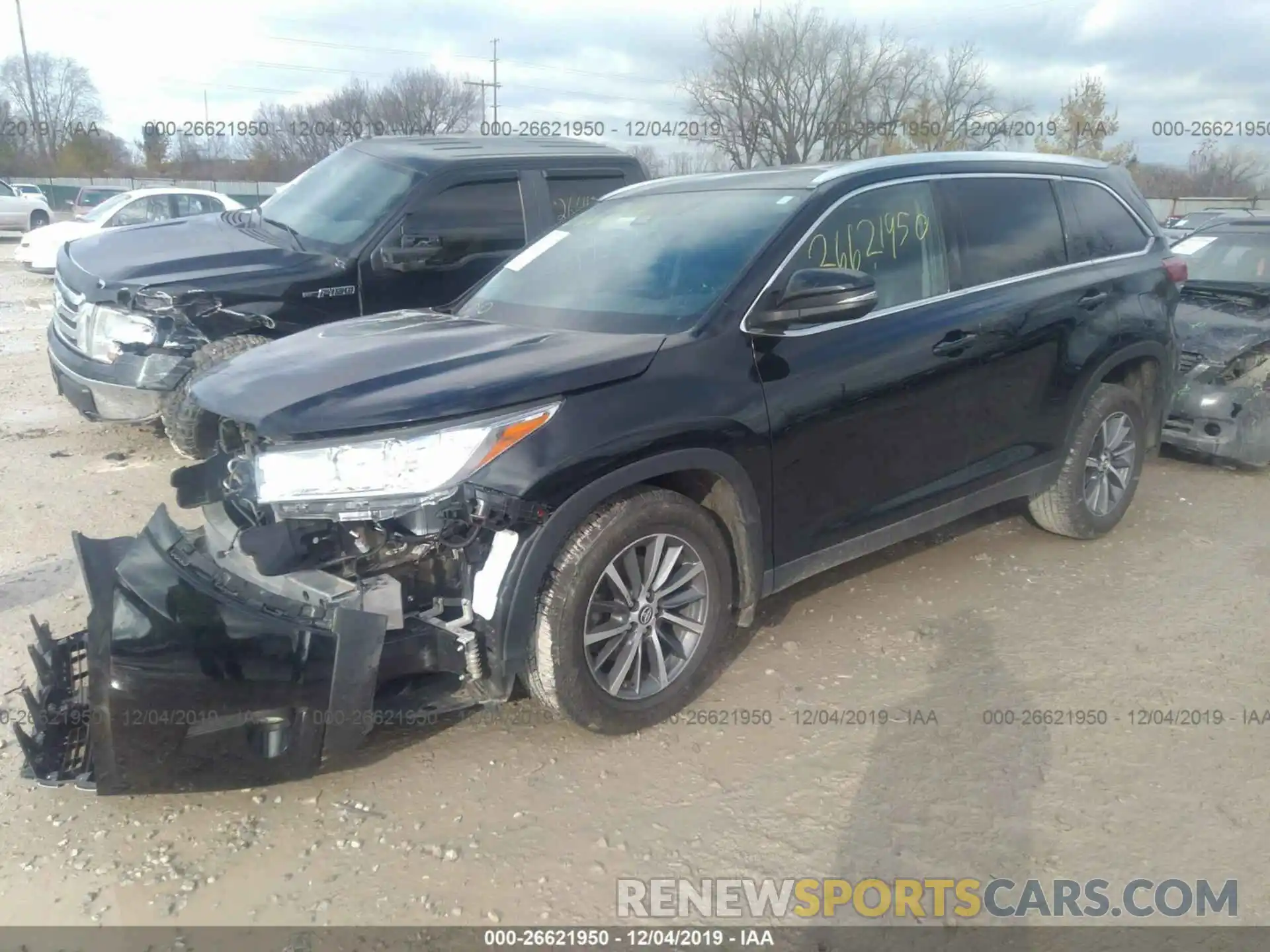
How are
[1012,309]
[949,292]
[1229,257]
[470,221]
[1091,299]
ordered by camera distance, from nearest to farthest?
[949,292] < [1012,309] < [1091,299] < [470,221] < [1229,257]

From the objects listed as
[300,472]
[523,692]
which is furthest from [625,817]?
[300,472]

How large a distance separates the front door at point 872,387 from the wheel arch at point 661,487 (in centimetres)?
16

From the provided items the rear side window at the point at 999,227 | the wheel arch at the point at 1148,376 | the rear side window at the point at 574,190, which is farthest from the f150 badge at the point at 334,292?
the wheel arch at the point at 1148,376

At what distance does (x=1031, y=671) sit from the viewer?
3.84m

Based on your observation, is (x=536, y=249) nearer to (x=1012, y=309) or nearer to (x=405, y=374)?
(x=405, y=374)

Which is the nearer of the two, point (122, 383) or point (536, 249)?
point (536, 249)

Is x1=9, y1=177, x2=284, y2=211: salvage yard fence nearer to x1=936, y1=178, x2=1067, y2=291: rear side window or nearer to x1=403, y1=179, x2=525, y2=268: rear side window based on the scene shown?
x1=403, y1=179, x2=525, y2=268: rear side window

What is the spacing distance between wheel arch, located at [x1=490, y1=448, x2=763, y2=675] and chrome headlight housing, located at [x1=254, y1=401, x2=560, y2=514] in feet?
0.96

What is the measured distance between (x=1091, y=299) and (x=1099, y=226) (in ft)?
1.72

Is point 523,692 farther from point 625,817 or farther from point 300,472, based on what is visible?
point 300,472

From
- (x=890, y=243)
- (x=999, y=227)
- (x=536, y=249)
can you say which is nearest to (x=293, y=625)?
(x=536, y=249)

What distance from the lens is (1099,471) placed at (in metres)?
5.07

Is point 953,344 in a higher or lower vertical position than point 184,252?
lower

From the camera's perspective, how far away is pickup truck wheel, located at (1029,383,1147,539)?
4859 mm
